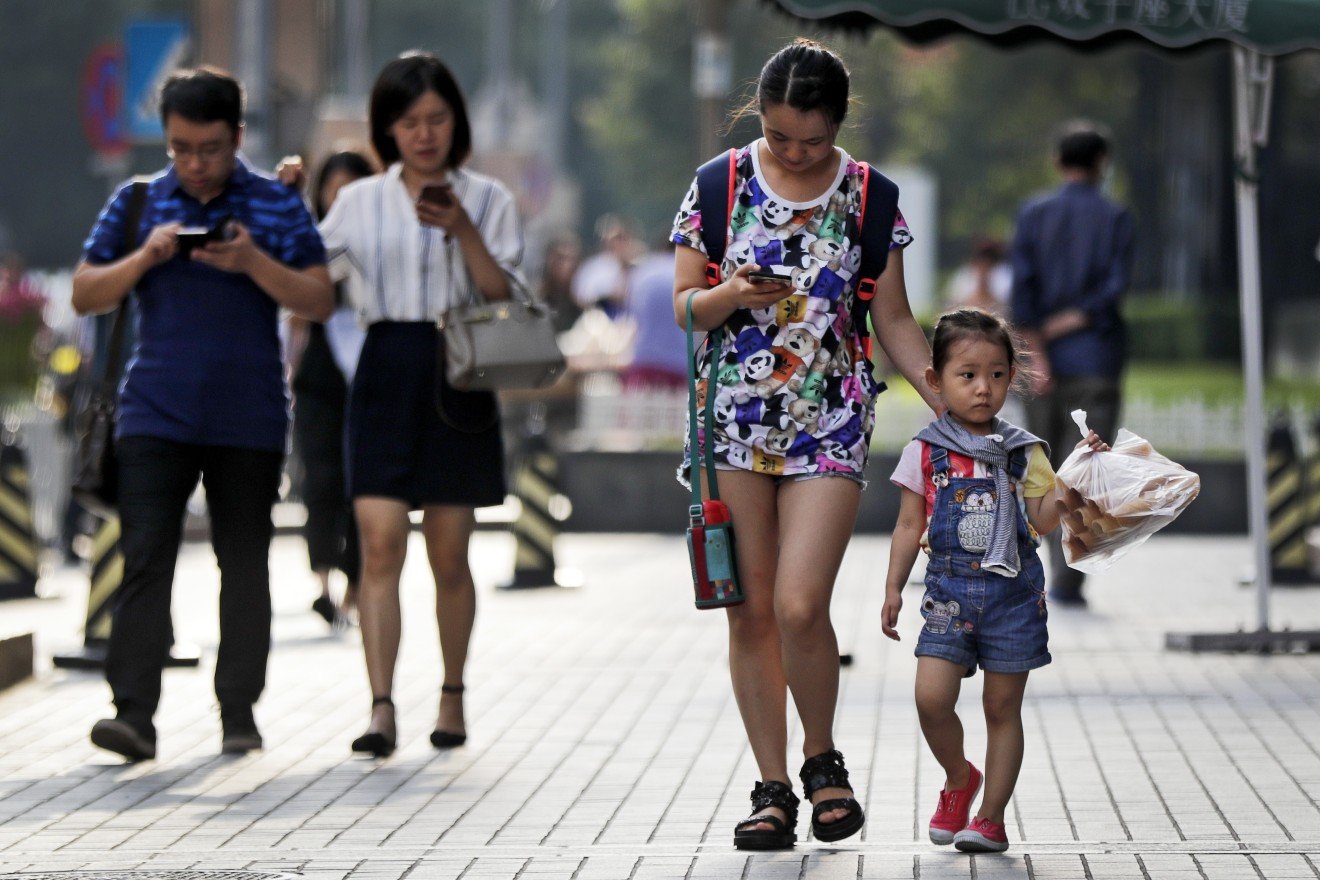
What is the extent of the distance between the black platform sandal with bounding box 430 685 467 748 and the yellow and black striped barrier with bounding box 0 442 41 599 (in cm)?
568

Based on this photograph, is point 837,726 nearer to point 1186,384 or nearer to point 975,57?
point 1186,384

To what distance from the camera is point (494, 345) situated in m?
7.20

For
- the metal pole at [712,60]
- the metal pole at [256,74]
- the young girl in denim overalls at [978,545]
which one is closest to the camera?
the young girl in denim overalls at [978,545]

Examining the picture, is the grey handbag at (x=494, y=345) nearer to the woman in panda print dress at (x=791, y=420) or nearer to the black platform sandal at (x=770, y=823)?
the woman in panda print dress at (x=791, y=420)

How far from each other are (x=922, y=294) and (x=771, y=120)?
2581 centimetres

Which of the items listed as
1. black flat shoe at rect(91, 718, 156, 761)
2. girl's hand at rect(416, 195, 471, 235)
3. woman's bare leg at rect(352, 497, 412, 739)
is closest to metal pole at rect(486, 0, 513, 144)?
woman's bare leg at rect(352, 497, 412, 739)

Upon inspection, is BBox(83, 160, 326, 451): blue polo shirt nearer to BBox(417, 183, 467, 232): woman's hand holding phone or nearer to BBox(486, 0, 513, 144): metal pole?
BBox(417, 183, 467, 232): woman's hand holding phone

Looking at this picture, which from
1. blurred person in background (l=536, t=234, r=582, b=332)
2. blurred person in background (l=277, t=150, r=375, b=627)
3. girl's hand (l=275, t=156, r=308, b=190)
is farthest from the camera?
blurred person in background (l=536, t=234, r=582, b=332)

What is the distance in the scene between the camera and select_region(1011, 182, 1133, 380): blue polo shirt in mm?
11227

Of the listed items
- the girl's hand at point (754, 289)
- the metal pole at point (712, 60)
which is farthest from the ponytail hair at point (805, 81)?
the metal pole at point (712, 60)

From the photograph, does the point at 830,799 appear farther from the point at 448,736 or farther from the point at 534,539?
the point at 534,539

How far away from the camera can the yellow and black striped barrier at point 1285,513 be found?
1271 centimetres

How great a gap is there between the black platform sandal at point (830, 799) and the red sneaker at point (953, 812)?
0.18 m

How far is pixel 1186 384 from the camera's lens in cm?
2078
